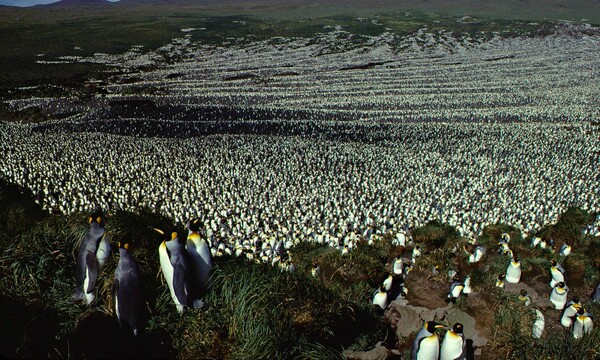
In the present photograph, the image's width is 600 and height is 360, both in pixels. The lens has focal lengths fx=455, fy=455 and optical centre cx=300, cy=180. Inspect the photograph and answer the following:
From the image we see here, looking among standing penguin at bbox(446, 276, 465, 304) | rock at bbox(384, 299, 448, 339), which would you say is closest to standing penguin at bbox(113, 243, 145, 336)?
rock at bbox(384, 299, 448, 339)

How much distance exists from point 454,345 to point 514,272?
450 cm

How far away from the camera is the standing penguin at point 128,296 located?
4559mm

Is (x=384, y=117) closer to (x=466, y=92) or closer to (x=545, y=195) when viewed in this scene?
(x=466, y=92)

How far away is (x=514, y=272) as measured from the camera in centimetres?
981

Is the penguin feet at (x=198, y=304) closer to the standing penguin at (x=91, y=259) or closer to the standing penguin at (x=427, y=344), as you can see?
the standing penguin at (x=91, y=259)

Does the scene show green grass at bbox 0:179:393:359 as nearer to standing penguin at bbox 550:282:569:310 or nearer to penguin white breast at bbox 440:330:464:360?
penguin white breast at bbox 440:330:464:360

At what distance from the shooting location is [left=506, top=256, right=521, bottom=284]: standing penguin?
977 cm

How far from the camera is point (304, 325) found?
5.17m

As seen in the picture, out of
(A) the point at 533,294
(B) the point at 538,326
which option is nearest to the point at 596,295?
(A) the point at 533,294

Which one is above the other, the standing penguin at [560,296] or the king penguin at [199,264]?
the king penguin at [199,264]

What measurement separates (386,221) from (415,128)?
54.7ft

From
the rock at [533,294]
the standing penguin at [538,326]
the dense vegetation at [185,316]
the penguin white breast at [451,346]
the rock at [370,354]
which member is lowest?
the rock at [533,294]

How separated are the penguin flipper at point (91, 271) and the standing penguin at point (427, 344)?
411 centimetres

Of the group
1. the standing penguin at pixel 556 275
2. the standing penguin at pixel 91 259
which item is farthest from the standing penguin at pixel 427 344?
the standing penguin at pixel 556 275
